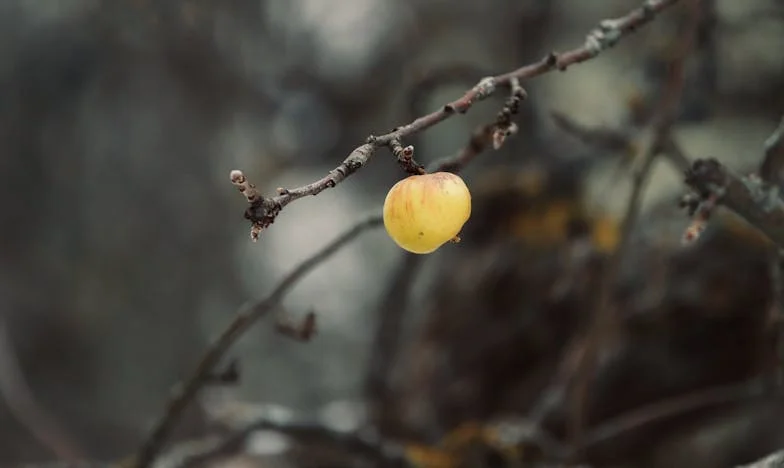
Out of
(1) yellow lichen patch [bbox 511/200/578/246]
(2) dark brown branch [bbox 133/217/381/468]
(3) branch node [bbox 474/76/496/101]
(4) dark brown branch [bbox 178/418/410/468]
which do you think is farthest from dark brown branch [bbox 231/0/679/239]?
(1) yellow lichen patch [bbox 511/200/578/246]

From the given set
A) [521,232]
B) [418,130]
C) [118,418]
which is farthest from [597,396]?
[118,418]

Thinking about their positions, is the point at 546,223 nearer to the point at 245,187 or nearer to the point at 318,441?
the point at 318,441

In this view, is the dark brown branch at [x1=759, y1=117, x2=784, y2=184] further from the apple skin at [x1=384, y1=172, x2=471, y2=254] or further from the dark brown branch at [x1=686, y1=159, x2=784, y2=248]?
the apple skin at [x1=384, y1=172, x2=471, y2=254]

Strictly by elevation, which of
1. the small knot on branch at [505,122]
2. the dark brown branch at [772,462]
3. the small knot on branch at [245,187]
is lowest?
the dark brown branch at [772,462]

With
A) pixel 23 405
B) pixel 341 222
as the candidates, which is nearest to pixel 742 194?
pixel 23 405

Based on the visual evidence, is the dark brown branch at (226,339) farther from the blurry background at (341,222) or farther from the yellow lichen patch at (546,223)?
the yellow lichen patch at (546,223)

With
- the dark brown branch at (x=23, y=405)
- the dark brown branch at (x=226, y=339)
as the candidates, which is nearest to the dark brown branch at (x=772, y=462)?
the dark brown branch at (x=226, y=339)

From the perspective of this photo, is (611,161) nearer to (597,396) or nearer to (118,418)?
(597,396)
